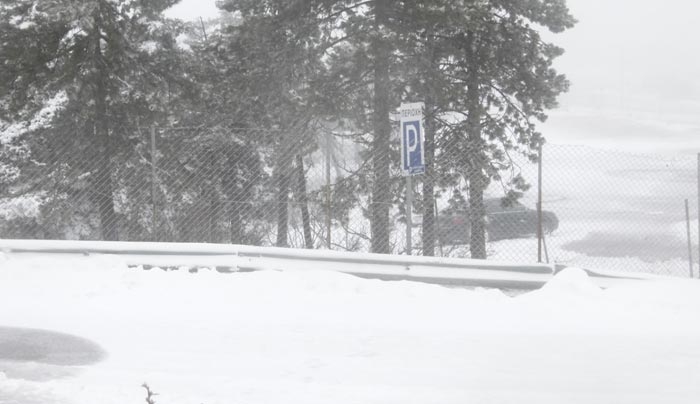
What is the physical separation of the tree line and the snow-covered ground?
180 inches

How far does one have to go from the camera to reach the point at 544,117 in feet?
53.7

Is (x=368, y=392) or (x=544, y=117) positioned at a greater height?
(x=544, y=117)

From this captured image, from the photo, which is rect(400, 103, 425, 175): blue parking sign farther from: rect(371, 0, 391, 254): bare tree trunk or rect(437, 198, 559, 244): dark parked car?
rect(437, 198, 559, 244): dark parked car

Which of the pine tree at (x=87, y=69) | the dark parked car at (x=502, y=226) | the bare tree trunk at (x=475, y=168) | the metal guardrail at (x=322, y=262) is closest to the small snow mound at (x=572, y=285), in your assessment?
the metal guardrail at (x=322, y=262)

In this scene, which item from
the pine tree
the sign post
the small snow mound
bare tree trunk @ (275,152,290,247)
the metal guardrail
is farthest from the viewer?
the pine tree

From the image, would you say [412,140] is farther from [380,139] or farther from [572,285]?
[380,139]

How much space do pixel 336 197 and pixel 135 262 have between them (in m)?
4.28

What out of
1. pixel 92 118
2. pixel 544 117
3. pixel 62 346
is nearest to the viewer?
pixel 62 346

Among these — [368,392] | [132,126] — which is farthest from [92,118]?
[368,392]

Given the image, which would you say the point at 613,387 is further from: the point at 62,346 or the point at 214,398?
the point at 62,346

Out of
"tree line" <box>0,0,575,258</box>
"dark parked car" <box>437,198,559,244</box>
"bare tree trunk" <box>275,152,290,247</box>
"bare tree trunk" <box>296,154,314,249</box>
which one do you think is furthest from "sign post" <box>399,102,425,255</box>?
"dark parked car" <box>437,198,559,244</box>

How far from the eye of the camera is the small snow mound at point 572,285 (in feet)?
20.1

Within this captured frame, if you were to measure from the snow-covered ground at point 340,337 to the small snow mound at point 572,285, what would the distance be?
0.02 m

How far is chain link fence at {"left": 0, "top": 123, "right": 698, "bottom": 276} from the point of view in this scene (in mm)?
10258
